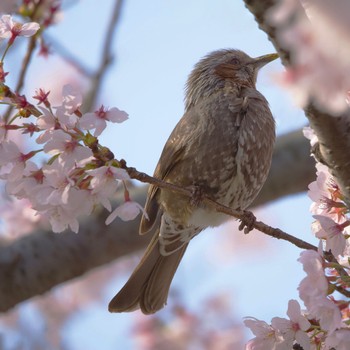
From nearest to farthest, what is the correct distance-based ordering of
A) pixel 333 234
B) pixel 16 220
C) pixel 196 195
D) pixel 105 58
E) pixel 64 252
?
pixel 333 234, pixel 196 195, pixel 64 252, pixel 105 58, pixel 16 220

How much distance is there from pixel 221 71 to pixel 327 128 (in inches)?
82.1

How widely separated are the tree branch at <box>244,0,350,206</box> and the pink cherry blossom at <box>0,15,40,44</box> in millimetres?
851

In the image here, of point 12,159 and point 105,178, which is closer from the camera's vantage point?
point 105,178

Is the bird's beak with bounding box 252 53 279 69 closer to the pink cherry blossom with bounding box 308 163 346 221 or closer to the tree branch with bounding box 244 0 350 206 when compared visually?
the pink cherry blossom with bounding box 308 163 346 221

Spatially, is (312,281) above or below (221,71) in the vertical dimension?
above

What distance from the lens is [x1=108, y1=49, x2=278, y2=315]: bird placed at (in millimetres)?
2977

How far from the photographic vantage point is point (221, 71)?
3.60 metres

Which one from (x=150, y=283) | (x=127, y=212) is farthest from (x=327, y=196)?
(x=150, y=283)

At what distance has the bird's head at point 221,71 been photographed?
348 centimetres

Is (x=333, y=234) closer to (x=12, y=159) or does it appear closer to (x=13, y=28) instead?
(x=12, y=159)

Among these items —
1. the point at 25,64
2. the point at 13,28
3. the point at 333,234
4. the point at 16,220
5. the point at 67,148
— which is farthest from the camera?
the point at 16,220

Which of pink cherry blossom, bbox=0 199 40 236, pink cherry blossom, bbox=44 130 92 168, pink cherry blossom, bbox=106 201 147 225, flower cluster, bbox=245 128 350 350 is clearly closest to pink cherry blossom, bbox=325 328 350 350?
flower cluster, bbox=245 128 350 350

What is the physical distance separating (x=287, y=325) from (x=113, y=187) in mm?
585

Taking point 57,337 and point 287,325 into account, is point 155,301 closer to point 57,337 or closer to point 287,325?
point 287,325
